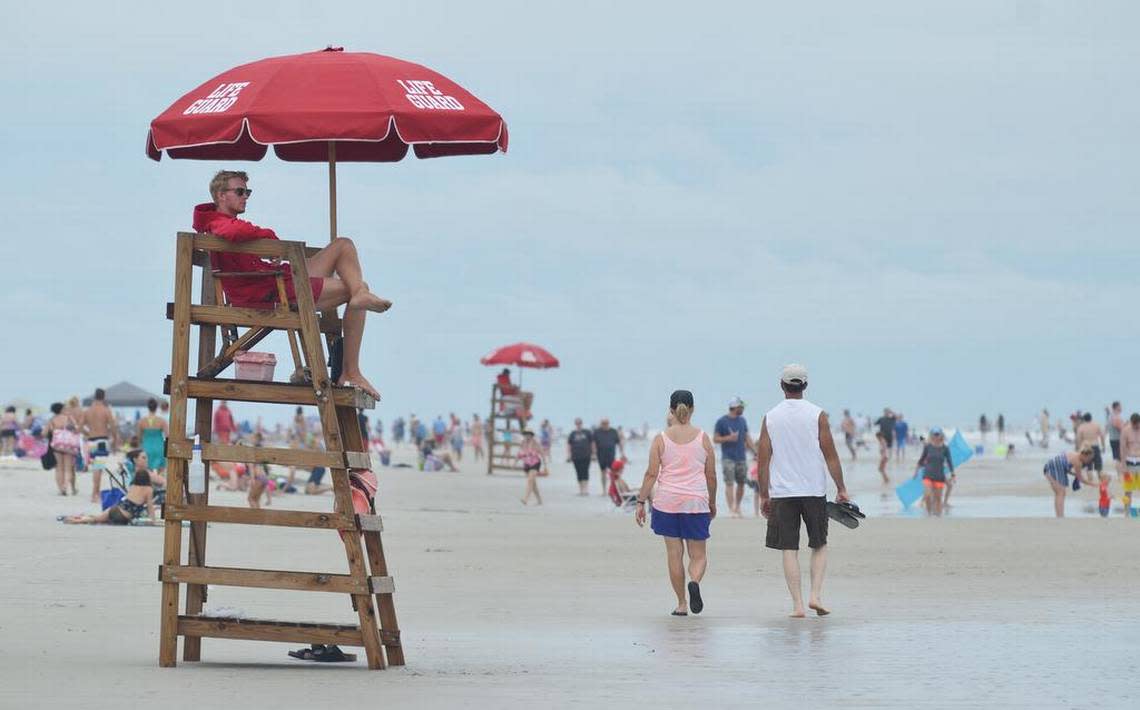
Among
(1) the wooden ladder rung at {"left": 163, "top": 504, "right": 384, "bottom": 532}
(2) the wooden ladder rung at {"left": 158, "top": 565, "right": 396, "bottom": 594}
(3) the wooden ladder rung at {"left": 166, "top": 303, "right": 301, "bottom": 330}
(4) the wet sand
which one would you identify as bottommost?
(4) the wet sand

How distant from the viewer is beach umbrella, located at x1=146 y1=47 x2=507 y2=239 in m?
7.82

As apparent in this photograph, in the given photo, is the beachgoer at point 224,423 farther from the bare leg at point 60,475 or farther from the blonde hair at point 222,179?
the blonde hair at point 222,179

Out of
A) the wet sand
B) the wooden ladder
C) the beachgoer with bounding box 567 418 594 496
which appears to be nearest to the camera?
the wet sand

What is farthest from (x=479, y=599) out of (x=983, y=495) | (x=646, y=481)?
(x=983, y=495)

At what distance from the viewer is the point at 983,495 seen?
3491 cm

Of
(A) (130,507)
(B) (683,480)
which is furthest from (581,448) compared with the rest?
(B) (683,480)

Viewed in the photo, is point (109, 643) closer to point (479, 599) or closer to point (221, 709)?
point (221, 709)

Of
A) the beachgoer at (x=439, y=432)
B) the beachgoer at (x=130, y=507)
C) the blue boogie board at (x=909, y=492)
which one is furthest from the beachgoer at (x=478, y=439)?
the beachgoer at (x=130, y=507)

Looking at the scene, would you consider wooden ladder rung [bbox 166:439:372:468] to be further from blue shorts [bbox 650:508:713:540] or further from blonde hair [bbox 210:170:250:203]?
blue shorts [bbox 650:508:713:540]

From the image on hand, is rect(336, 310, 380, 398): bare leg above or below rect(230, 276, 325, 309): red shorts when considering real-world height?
below

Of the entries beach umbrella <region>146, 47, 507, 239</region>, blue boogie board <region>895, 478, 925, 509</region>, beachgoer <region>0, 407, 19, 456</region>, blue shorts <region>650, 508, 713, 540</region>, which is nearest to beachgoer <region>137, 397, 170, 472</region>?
blue boogie board <region>895, 478, 925, 509</region>

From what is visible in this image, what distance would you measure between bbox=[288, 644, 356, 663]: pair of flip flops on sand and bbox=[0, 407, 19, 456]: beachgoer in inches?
1424

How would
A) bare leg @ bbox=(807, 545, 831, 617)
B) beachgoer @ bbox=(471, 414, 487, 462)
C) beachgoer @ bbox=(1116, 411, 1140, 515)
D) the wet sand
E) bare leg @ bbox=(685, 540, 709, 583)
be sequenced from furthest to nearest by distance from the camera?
beachgoer @ bbox=(471, 414, 487, 462) → beachgoer @ bbox=(1116, 411, 1140, 515) → bare leg @ bbox=(685, 540, 709, 583) → bare leg @ bbox=(807, 545, 831, 617) → the wet sand

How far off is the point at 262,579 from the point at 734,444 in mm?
17338
